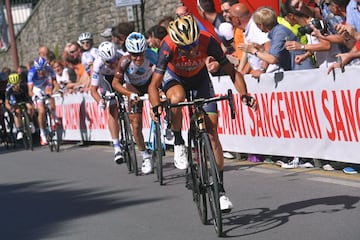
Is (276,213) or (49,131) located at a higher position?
(276,213)

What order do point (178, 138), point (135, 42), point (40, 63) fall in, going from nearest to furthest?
1. point (178, 138)
2. point (135, 42)
3. point (40, 63)

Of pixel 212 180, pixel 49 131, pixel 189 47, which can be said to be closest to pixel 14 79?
pixel 49 131

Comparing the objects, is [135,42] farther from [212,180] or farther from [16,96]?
[16,96]

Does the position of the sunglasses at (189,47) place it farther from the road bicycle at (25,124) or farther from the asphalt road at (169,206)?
the road bicycle at (25,124)

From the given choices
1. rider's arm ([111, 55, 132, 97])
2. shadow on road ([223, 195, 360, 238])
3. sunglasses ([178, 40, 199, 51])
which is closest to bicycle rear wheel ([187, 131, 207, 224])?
shadow on road ([223, 195, 360, 238])

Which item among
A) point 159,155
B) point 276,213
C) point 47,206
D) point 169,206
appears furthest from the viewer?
point 159,155

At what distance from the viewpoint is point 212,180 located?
24.0 ft

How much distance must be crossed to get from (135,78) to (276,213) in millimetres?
4414

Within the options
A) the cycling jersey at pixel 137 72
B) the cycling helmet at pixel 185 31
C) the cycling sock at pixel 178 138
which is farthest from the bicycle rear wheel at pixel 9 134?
the cycling helmet at pixel 185 31

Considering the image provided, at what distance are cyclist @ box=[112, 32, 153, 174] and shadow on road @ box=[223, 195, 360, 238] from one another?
327cm

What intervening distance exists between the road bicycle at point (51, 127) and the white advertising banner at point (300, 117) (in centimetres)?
592

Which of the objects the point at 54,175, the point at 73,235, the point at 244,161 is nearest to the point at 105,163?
the point at 54,175

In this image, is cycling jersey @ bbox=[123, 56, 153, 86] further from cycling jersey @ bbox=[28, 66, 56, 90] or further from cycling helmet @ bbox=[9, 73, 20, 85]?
cycling helmet @ bbox=[9, 73, 20, 85]

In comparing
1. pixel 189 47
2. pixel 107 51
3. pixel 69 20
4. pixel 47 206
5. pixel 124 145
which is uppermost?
pixel 189 47
